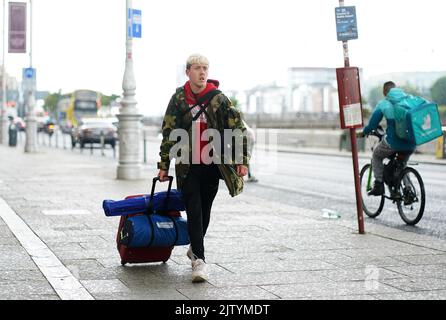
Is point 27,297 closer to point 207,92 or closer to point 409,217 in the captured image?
point 207,92

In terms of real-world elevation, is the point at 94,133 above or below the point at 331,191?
above

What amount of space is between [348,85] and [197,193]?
9.91ft

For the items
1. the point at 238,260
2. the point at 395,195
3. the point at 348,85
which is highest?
the point at 348,85

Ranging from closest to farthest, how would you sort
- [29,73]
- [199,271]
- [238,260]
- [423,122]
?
[199,271]
[238,260]
[423,122]
[29,73]

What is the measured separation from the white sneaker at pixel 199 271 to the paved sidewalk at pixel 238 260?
71mm

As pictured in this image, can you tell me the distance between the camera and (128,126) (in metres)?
18.2

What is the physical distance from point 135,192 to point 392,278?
27.3 feet

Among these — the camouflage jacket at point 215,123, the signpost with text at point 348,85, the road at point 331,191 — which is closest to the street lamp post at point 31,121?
the road at point 331,191

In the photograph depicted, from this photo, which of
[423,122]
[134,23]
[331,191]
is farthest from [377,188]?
[134,23]

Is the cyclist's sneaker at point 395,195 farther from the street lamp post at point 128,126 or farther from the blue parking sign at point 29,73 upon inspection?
the blue parking sign at point 29,73

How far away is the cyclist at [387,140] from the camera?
410 inches

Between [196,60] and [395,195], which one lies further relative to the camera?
[395,195]

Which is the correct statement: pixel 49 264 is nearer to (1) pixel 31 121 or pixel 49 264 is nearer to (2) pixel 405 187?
(2) pixel 405 187

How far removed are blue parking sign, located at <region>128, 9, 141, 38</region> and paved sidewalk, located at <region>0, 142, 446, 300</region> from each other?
6.73 meters
